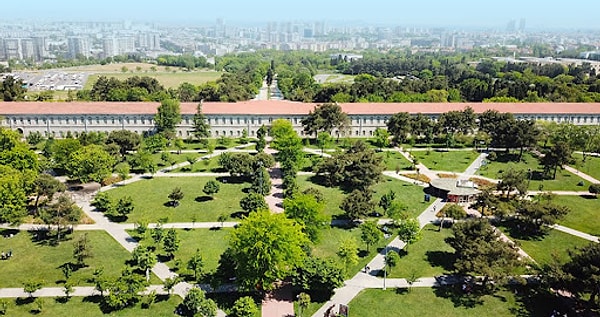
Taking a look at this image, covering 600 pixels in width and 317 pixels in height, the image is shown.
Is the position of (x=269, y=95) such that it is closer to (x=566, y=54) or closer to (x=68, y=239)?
(x=68, y=239)

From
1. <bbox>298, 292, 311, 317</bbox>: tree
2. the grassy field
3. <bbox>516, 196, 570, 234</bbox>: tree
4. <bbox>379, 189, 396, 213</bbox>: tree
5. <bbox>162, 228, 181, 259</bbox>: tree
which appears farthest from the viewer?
the grassy field

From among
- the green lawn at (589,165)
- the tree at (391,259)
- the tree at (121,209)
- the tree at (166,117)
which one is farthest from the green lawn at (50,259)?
the green lawn at (589,165)

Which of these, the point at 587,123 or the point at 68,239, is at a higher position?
the point at 587,123

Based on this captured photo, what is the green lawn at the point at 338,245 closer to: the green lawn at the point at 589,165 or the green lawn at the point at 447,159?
the green lawn at the point at 447,159

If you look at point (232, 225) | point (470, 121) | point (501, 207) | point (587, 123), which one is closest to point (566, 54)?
point (587, 123)

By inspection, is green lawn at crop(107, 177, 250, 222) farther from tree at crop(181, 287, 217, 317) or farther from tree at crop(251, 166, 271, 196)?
tree at crop(181, 287, 217, 317)

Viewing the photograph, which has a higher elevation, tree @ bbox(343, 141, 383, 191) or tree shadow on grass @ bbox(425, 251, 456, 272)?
tree @ bbox(343, 141, 383, 191)

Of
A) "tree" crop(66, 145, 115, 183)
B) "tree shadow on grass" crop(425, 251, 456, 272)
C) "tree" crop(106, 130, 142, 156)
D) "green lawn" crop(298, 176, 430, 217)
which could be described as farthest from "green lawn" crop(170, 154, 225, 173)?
"tree shadow on grass" crop(425, 251, 456, 272)
